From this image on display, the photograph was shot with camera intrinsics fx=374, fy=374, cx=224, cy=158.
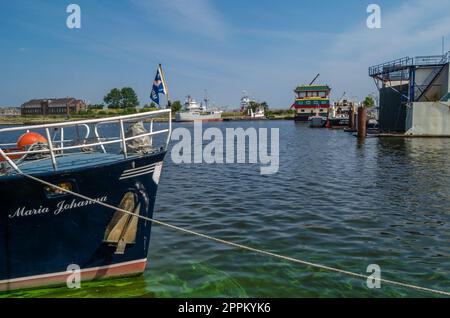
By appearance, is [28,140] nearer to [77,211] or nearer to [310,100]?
[77,211]

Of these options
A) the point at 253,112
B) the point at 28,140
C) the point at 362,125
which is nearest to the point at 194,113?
the point at 253,112

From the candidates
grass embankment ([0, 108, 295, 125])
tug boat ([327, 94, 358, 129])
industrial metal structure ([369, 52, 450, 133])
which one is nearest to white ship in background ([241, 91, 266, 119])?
grass embankment ([0, 108, 295, 125])

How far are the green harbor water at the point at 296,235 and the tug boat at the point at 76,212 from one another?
1.52 feet

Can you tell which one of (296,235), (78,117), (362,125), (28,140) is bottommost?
(296,235)

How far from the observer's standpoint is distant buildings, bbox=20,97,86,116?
160 m

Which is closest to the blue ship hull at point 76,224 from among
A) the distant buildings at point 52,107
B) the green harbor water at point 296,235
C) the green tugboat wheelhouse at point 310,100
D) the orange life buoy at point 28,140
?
the green harbor water at point 296,235

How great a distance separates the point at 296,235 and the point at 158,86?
Result: 5.76 meters

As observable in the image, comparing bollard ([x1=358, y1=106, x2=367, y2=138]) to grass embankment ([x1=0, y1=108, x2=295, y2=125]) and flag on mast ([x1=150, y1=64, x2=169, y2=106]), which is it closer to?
flag on mast ([x1=150, y1=64, x2=169, y2=106])

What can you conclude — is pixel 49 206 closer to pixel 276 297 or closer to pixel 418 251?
pixel 276 297

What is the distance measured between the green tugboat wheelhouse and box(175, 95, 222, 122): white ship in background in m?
46.7

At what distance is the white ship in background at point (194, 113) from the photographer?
14912 centimetres

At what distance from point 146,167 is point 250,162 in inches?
759

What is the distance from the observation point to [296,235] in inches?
425

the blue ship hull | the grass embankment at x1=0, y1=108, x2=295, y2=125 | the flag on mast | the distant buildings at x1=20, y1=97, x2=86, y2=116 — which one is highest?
the distant buildings at x1=20, y1=97, x2=86, y2=116
